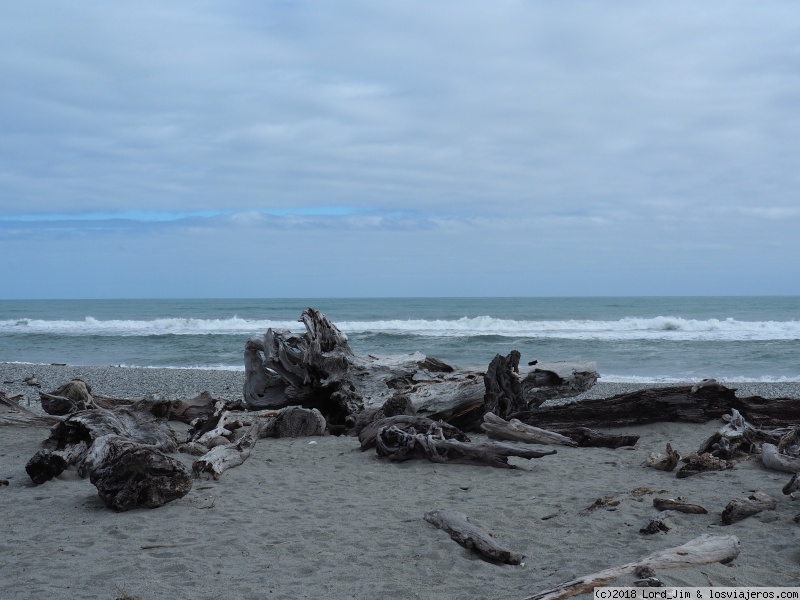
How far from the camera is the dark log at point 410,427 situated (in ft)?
24.8

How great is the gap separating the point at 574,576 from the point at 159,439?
16.3ft

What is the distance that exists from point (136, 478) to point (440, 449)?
10.3 feet

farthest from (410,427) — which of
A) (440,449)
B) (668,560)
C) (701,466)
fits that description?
(668,560)

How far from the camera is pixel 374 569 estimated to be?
412 centimetres

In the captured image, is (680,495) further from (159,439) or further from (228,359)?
(228,359)

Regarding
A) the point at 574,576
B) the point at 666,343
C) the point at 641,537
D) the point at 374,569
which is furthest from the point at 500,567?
the point at 666,343

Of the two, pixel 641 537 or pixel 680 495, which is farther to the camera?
pixel 680 495

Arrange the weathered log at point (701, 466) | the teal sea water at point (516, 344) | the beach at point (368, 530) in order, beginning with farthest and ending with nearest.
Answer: the teal sea water at point (516, 344) < the weathered log at point (701, 466) < the beach at point (368, 530)

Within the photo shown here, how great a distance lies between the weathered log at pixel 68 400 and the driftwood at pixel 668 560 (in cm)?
758

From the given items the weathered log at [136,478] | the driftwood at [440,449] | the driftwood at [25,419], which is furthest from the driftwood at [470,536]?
the driftwood at [25,419]

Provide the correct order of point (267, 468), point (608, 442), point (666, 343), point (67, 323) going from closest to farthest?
point (267, 468) → point (608, 442) → point (666, 343) → point (67, 323)

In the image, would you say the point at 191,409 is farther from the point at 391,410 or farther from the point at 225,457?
the point at 391,410

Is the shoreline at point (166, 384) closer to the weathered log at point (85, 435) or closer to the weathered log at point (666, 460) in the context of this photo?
the weathered log at point (85, 435)

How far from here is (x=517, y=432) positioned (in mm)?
7742
